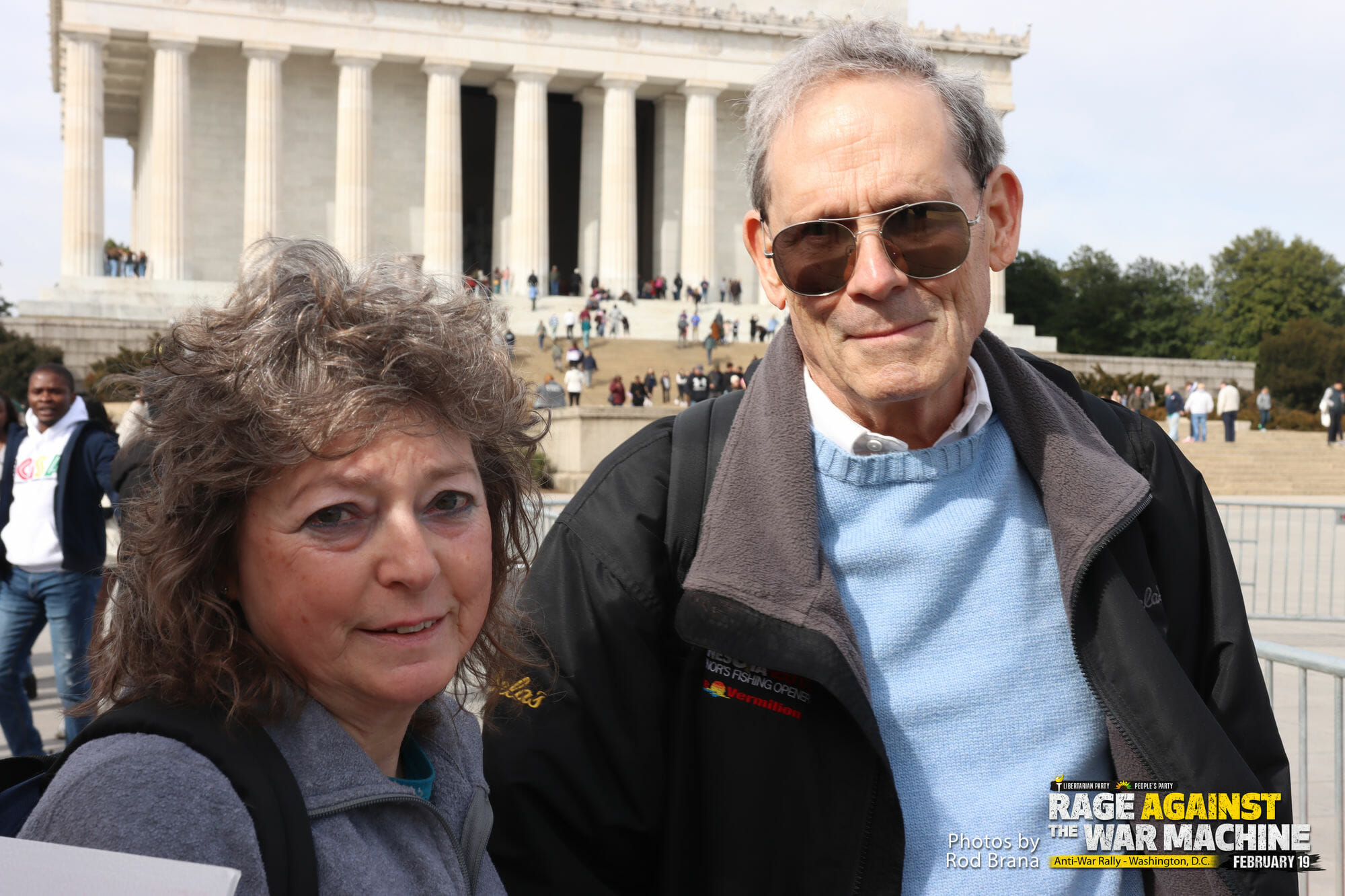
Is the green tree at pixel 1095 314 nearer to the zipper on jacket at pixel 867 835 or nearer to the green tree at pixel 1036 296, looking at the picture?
the green tree at pixel 1036 296

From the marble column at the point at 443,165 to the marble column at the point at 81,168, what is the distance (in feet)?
40.0

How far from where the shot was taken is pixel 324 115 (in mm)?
51750

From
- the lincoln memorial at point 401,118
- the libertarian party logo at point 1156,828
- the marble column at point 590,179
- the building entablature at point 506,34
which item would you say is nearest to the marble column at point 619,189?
the lincoln memorial at point 401,118

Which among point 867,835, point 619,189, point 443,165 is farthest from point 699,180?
point 867,835

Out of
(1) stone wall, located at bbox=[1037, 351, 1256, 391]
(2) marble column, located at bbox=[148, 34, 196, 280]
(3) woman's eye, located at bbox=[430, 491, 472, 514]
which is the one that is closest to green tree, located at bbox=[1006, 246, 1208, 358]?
(1) stone wall, located at bbox=[1037, 351, 1256, 391]

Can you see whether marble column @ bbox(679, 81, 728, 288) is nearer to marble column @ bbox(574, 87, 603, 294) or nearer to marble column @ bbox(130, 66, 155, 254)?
marble column @ bbox(574, 87, 603, 294)

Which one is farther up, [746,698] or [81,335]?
[81,335]

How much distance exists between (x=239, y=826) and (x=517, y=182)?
2016 inches

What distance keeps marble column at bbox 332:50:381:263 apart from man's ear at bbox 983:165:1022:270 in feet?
158

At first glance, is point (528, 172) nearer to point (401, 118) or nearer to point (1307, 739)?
point (401, 118)

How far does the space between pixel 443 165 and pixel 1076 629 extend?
50438 millimetres

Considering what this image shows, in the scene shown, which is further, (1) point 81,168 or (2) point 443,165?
(2) point 443,165

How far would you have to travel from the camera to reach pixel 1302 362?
6588cm

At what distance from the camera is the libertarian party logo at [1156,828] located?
2389 mm
